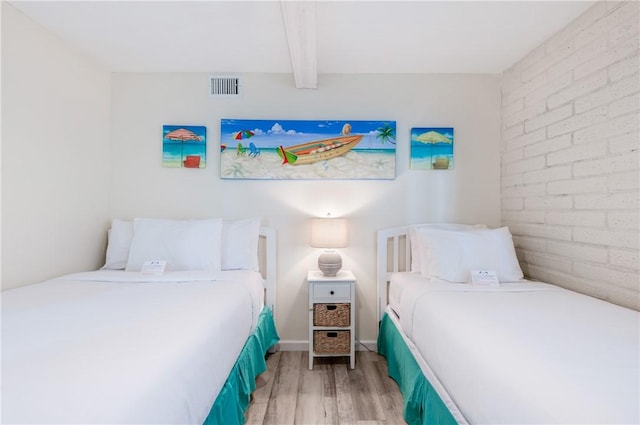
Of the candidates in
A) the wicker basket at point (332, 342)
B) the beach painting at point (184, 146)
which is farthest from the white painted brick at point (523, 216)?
the beach painting at point (184, 146)

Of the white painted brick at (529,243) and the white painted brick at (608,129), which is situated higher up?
the white painted brick at (608,129)

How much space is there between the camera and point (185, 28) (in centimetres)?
224

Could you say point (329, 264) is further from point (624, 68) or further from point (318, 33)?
point (624, 68)

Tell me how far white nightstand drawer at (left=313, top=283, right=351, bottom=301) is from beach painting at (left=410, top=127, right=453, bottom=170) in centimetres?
119

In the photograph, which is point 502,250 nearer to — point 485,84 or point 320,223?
point 320,223

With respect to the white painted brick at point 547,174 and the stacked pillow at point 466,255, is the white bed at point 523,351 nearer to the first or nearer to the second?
the stacked pillow at point 466,255

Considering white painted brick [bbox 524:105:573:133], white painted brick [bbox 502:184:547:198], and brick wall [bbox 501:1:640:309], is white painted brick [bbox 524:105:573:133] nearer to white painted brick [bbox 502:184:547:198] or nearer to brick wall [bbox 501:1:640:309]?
brick wall [bbox 501:1:640:309]

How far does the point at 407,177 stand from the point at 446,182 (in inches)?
13.4

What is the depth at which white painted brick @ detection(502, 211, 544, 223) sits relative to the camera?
245 cm

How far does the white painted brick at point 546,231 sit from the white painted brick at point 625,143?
0.56 metres

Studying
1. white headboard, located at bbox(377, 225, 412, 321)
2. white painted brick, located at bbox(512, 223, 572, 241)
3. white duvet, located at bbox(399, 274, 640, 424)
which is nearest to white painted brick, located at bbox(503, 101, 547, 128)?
white painted brick, located at bbox(512, 223, 572, 241)

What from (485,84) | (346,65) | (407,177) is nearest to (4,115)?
(346,65)

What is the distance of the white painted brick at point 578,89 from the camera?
1.93 meters

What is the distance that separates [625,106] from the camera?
5.82 feet
